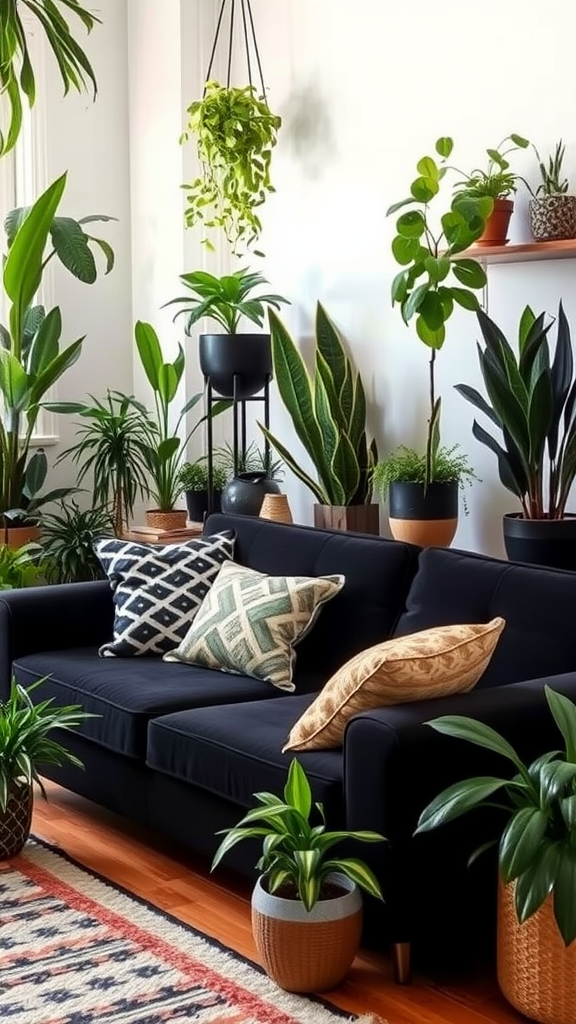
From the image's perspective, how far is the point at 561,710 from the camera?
7.83ft

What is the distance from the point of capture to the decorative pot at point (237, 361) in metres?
4.67

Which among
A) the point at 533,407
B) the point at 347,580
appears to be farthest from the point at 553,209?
the point at 347,580

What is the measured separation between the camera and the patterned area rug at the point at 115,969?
2.43 metres

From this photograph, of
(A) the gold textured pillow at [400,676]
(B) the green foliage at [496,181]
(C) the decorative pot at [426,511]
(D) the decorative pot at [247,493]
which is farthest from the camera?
(D) the decorative pot at [247,493]

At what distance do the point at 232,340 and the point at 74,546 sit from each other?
1.03 metres

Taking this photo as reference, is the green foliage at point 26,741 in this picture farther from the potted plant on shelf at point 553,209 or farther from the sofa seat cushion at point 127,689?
the potted plant on shelf at point 553,209

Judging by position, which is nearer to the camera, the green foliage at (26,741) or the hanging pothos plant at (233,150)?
the green foliage at (26,741)

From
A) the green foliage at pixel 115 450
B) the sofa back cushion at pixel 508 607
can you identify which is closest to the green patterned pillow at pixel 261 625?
the sofa back cushion at pixel 508 607

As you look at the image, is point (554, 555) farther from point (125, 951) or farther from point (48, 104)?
point (48, 104)

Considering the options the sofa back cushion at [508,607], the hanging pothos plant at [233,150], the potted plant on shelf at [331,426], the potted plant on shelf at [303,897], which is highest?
the hanging pothos plant at [233,150]

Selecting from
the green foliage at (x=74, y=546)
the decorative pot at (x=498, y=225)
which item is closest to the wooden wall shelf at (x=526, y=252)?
the decorative pot at (x=498, y=225)

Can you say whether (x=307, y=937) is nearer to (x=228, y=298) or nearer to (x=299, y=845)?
(x=299, y=845)

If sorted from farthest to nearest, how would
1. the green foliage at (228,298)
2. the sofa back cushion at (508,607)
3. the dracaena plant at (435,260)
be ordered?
the green foliage at (228,298), the dracaena plant at (435,260), the sofa back cushion at (508,607)

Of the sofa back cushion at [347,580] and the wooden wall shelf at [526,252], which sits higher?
the wooden wall shelf at [526,252]
